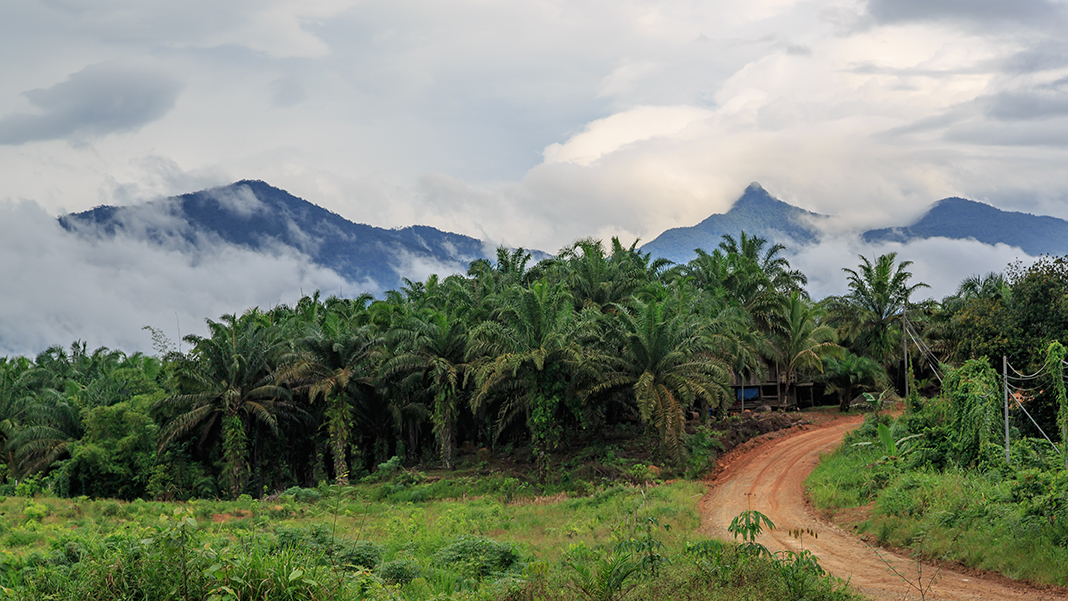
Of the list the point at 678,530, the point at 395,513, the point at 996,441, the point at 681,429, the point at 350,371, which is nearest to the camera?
the point at 678,530

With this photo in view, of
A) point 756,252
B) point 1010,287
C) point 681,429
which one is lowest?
point 681,429

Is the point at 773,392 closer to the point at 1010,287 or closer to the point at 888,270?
the point at 888,270

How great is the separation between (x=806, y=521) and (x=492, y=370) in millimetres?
12784

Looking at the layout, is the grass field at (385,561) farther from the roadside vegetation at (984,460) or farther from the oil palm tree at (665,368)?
the oil palm tree at (665,368)

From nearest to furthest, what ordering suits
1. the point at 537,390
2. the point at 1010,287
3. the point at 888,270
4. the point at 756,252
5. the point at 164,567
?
the point at 164,567, the point at 1010,287, the point at 537,390, the point at 888,270, the point at 756,252

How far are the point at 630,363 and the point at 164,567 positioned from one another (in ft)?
66.5

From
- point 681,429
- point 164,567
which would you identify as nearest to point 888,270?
point 681,429

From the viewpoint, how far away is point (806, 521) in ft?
55.7

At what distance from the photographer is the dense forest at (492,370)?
25.5 metres

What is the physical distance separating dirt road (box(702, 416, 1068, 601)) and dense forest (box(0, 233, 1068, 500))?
2.79 meters

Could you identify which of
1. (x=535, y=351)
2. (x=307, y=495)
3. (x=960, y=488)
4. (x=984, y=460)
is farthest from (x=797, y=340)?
(x=307, y=495)

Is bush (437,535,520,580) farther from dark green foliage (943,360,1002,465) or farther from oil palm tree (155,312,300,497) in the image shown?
oil palm tree (155,312,300,497)

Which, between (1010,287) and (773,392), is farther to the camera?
(773,392)

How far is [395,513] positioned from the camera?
2114 cm
